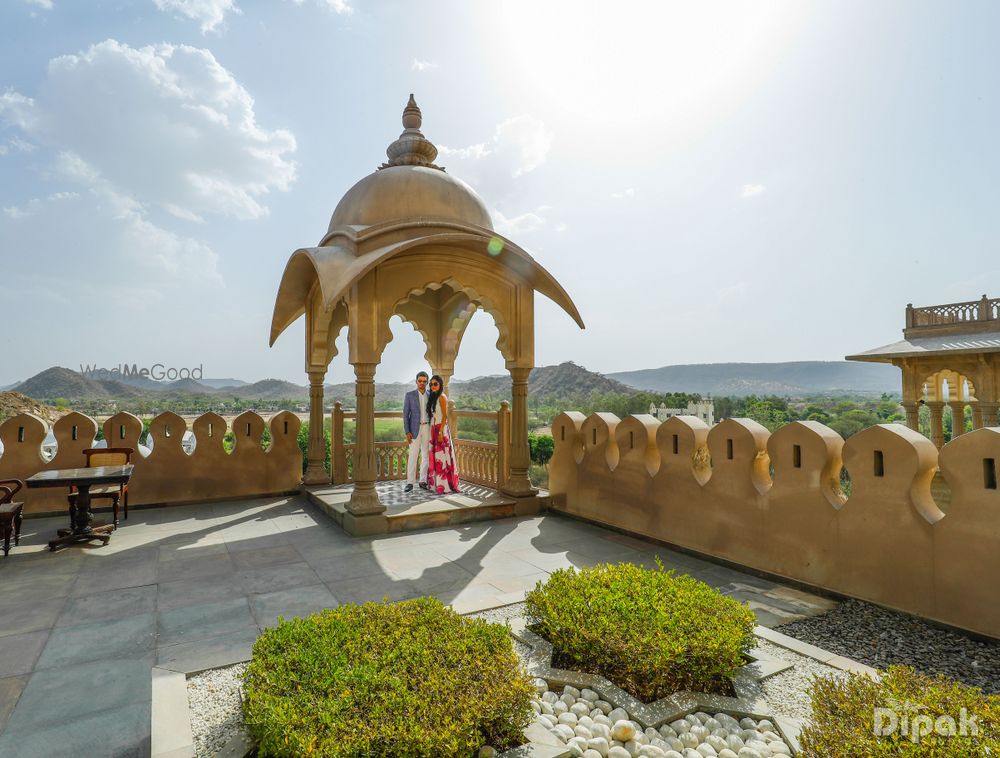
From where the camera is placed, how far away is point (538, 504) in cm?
723

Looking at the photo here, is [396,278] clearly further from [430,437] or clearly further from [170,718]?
[170,718]

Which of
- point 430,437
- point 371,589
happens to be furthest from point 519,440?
point 371,589

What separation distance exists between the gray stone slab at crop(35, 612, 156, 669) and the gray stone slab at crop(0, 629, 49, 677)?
4cm

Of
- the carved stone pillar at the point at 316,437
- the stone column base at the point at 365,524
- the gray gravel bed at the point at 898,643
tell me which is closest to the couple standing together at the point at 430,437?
the carved stone pillar at the point at 316,437

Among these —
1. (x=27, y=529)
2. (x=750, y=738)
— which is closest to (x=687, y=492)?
(x=750, y=738)

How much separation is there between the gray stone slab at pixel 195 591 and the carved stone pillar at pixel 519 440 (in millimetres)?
3726

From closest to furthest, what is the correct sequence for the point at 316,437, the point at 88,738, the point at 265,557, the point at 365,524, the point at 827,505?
the point at 88,738 → the point at 827,505 → the point at 265,557 → the point at 365,524 → the point at 316,437

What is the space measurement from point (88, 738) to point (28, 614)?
2081 mm

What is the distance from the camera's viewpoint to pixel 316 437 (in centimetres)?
888

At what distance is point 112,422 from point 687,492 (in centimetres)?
778

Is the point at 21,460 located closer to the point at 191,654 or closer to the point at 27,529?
the point at 27,529

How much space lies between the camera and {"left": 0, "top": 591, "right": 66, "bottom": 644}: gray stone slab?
357cm

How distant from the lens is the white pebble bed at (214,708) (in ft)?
7.34

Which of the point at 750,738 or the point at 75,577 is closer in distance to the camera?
the point at 750,738
